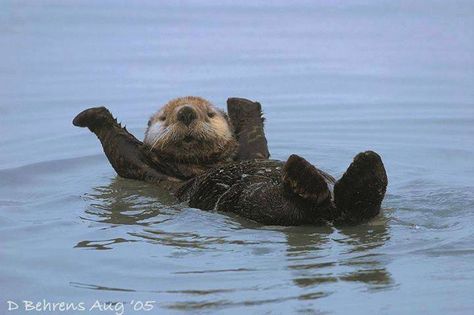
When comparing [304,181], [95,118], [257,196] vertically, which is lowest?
[257,196]

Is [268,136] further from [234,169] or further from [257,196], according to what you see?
[257,196]

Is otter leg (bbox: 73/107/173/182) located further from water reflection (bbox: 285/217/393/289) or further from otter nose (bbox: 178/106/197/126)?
water reflection (bbox: 285/217/393/289)

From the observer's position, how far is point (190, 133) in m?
6.33

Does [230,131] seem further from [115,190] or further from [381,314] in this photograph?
[381,314]

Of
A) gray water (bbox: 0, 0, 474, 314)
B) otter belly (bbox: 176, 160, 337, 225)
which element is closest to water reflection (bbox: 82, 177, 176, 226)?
gray water (bbox: 0, 0, 474, 314)

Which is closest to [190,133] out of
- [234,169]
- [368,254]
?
[234,169]

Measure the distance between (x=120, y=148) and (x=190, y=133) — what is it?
520mm

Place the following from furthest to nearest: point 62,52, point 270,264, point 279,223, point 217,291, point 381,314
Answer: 1. point 62,52
2. point 279,223
3. point 270,264
4. point 217,291
5. point 381,314

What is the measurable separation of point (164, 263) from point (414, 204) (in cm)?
177

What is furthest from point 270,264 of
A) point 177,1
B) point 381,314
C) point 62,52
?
point 177,1

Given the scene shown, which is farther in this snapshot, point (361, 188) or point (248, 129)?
point (248, 129)

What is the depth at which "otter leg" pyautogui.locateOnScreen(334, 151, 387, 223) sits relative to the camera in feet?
16.0

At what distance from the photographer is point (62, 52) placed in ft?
35.9

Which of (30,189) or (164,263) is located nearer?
(164,263)
